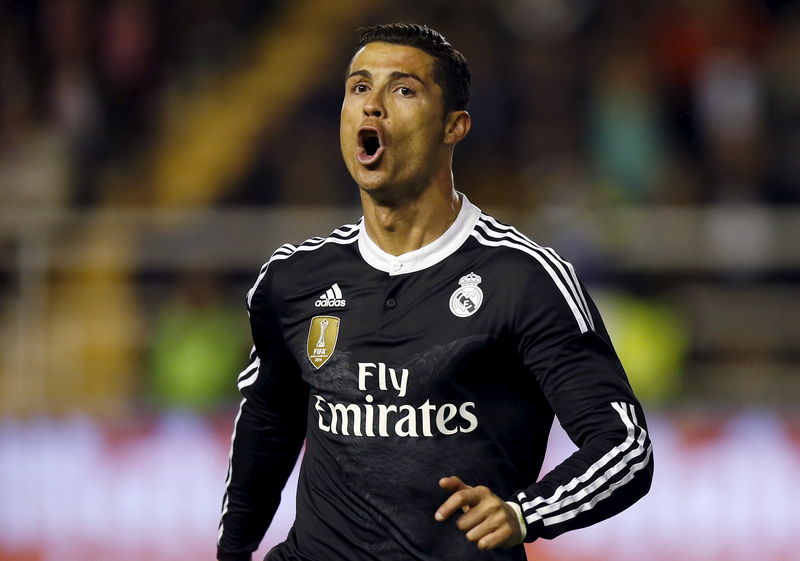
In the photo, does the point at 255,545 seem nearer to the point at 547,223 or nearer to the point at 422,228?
the point at 422,228

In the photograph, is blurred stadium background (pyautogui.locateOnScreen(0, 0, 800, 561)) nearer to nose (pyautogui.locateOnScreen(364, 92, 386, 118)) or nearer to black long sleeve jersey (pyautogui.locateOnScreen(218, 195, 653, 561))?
black long sleeve jersey (pyautogui.locateOnScreen(218, 195, 653, 561))

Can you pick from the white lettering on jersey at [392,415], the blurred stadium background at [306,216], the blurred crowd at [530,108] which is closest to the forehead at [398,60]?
the white lettering on jersey at [392,415]

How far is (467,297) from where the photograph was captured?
12.3 ft

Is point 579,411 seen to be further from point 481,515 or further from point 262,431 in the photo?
point 262,431

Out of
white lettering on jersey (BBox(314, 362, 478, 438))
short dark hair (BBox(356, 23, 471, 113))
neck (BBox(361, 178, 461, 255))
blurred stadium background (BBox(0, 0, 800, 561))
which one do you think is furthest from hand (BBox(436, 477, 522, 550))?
blurred stadium background (BBox(0, 0, 800, 561))

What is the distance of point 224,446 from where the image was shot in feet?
23.4

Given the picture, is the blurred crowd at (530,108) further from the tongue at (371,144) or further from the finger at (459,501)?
the finger at (459,501)

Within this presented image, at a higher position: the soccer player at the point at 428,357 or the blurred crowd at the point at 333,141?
the blurred crowd at the point at 333,141

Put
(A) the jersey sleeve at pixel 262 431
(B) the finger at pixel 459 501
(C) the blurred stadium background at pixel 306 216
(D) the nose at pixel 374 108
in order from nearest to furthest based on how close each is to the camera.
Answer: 1. (B) the finger at pixel 459 501
2. (D) the nose at pixel 374 108
3. (A) the jersey sleeve at pixel 262 431
4. (C) the blurred stadium background at pixel 306 216

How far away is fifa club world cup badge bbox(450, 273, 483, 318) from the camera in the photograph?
3.73 meters

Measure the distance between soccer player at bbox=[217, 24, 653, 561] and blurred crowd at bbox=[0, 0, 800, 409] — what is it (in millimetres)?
4173

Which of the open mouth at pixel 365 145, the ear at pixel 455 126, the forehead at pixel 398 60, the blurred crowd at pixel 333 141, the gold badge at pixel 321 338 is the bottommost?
the gold badge at pixel 321 338

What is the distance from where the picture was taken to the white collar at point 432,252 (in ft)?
12.8

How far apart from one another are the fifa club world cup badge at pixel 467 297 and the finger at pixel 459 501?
0.59 metres
